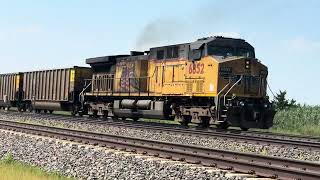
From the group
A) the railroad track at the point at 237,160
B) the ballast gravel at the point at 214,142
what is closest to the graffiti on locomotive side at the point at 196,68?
the ballast gravel at the point at 214,142

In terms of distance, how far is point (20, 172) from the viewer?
393 inches

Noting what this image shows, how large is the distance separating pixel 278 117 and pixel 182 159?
22.3 m

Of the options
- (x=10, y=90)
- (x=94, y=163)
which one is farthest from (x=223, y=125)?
(x=10, y=90)

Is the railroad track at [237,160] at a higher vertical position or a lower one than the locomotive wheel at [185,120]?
lower

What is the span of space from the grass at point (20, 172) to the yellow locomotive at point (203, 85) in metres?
8.94

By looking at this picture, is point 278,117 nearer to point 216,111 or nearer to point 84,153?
point 216,111

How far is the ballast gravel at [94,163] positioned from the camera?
9.05 meters

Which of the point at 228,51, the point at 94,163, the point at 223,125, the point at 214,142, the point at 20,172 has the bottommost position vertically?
the point at 20,172

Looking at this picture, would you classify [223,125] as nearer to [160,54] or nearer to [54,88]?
[160,54]

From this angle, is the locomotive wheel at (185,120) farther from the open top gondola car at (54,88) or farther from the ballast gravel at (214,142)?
the open top gondola car at (54,88)

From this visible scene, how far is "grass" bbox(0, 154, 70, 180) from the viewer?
9.38 meters

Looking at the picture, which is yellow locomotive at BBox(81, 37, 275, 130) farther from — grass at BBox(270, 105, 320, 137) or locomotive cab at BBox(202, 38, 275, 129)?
grass at BBox(270, 105, 320, 137)

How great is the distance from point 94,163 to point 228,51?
10891 mm

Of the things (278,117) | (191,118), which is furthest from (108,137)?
(278,117)
